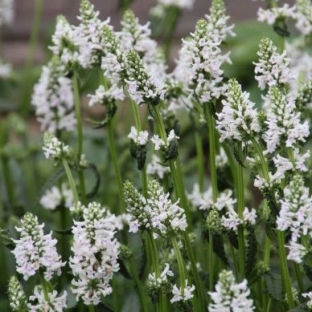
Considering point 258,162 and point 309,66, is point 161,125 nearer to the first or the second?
point 258,162

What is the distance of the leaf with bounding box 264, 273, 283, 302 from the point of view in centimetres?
209

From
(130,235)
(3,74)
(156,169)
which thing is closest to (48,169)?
(3,74)

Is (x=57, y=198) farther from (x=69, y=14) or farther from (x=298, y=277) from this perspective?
(x=69, y=14)

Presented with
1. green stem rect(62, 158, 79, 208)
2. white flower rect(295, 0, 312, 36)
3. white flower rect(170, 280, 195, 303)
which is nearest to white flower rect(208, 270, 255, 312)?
white flower rect(170, 280, 195, 303)

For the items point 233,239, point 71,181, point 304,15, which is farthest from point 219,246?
point 304,15

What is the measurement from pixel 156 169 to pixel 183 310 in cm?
58

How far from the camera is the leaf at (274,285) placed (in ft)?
6.86

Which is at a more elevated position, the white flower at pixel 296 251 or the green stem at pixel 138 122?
the green stem at pixel 138 122

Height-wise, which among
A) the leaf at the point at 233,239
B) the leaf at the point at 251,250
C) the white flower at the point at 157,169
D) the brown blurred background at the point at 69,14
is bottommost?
the leaf at the point at 251,250

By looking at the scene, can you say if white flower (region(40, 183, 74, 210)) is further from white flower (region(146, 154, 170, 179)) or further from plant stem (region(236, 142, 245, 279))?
plant stem (region(236, 142, 245, 279))

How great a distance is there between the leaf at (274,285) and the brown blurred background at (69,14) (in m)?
4.33

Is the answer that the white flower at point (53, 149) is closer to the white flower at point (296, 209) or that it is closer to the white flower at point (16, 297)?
the white flower at point (16, 297)

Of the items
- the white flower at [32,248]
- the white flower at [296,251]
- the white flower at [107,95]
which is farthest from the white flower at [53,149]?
the white flower at [296,251]

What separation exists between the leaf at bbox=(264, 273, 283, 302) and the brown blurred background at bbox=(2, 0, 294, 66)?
433 cm
